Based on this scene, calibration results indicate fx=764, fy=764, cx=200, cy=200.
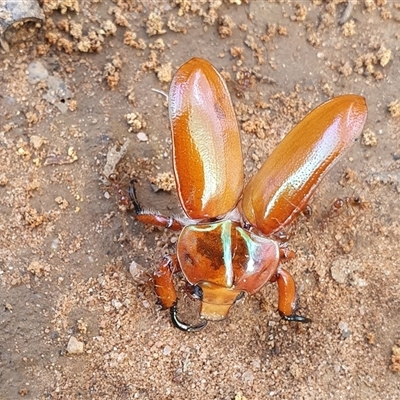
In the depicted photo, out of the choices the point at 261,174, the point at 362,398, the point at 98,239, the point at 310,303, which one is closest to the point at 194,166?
the point at 261,174

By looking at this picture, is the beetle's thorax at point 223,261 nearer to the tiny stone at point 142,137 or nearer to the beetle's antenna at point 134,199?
the beetle's antenna at point 134,199

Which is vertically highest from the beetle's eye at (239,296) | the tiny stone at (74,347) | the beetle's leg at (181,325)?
the beetle's eye at (239,296)

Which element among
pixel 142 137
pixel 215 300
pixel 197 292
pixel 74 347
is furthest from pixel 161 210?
pixel 74 347

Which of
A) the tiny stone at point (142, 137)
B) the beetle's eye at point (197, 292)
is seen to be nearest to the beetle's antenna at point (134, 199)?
the tiny stone at point (142, 137)

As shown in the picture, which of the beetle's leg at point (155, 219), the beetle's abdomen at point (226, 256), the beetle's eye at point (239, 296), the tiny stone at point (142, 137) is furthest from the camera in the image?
the tiny stone at point (142, 137)

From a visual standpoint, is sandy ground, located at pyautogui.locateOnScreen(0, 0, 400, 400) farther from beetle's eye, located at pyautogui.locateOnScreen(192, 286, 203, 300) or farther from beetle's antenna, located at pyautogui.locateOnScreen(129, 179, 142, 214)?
beetle's eye, located at pyautogui.locateOnScreen(192, 286, 203, 300)

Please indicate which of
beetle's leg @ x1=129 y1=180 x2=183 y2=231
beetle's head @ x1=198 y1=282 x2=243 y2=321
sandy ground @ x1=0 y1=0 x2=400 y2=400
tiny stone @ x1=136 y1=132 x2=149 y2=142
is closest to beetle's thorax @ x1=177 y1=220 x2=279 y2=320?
beetle's head @ x1=198 y1=282 x2=243 y2=321

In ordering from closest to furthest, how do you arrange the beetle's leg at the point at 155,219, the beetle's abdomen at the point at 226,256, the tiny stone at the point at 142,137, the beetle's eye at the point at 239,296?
the beetle's abdomen at the point at 226,256 → the beetle's eye at the point at 239,296 → the beetle's leg at the point at 155,219 → the tiny stone at the point at 142,137

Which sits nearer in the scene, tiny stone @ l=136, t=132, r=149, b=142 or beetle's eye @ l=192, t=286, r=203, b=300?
beetle's eye @ l=192, t=286, r=203, b=300
